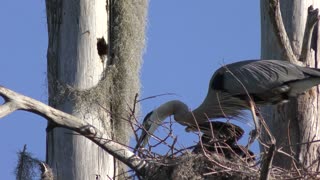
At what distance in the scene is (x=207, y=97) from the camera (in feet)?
28.3

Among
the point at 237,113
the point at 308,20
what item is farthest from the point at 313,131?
the point at 237,113

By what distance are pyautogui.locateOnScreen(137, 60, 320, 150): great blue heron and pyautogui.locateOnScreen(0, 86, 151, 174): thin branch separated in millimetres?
1194

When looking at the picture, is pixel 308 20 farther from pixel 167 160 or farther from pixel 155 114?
pixel 155 114

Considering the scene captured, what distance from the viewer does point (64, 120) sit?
19.0 feet

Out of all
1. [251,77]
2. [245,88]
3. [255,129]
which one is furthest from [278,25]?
[251,77]

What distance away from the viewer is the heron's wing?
25.3 ft

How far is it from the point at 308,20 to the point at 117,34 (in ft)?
4.66

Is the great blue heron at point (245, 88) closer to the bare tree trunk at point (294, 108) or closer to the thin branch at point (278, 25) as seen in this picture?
the bare tree trunk at point (294, 108)

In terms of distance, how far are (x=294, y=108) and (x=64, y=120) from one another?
205cm

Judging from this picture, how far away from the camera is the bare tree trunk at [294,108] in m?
6.95

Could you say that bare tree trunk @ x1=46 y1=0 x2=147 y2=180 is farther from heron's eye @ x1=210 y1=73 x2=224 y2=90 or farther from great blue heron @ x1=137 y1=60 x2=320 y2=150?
heron's eye @ x1=210 y1=73 x2=224 y2=90

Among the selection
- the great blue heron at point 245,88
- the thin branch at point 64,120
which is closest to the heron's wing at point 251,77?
the great blue heron at point 245,88

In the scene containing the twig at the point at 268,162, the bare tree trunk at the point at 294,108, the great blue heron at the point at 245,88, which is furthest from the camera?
the great blue heron at the point at 245,88

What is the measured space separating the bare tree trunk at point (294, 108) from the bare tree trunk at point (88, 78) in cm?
103
